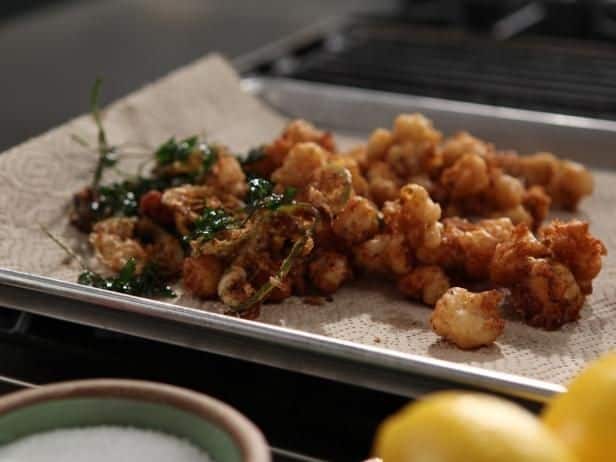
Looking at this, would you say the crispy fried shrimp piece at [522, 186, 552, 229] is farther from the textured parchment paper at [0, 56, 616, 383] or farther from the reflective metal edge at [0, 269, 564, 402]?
the reflective metal edge at [0, 269, 564, 402]

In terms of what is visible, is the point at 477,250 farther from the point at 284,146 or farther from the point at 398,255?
the point at 284,146

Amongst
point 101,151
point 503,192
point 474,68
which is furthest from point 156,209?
point 474,68

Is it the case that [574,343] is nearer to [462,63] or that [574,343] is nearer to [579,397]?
[579,397]

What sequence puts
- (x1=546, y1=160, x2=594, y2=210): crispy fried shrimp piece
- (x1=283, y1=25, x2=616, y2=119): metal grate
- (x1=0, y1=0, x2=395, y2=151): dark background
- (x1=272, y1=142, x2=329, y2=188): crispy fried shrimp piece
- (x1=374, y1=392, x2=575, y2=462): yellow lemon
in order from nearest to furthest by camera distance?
(x1=374, y1=392, x2=575, y2=462): yellow lemon
(x1=272, y1=142, x2=329, y2=188): crispy fried shrimp piece
(x1=546, y1=160, x2=594, y2=210): crispy fried shrimp piece
(x1=283, y1=25, x2=616, y2=119): metal grate
(x1=0, y1=0, x2=395, y2=151): dark background

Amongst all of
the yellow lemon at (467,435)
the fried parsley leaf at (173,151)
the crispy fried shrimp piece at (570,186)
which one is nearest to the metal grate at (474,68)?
the crispy fried shrimp piece at (570,186)

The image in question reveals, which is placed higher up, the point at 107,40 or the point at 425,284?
the point at 107,40

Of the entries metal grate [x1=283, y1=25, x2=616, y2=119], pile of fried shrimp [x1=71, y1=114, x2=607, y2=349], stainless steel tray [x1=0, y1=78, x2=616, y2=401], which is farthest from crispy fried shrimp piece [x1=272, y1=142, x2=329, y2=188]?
metal grate [x1=283, y1=25, x2=616, y2=119]
